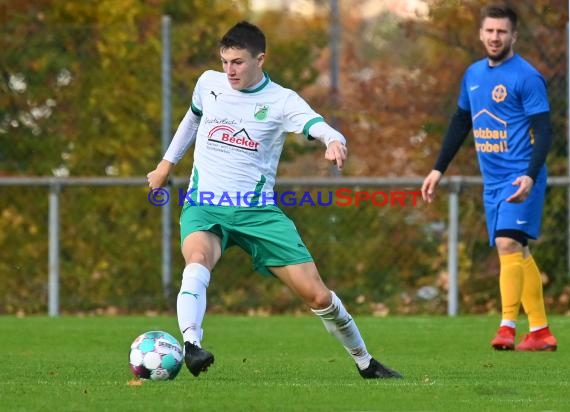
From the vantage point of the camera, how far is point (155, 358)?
702 cm

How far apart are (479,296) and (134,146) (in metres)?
3.62

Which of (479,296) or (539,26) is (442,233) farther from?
(539,26)

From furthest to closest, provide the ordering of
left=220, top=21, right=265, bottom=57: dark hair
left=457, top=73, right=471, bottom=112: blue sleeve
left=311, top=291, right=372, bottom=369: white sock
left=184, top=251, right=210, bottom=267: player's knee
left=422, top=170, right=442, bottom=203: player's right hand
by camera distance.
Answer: left=457, top=73, right=471, bottom=112: blue sleeve, left=422, top=170, right=442, bottom=203: player's right hand, left=220, top=21, right=265, bottom=57: dark hair, left=311, top=291, right=372, bottom=369: white sock, left=184, top=251, right=210, bottom=267: player's knee

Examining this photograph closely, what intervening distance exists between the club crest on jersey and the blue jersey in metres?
2.36

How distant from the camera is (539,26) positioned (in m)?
14.0

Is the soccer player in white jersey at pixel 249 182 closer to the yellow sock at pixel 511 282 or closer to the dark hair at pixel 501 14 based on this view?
the dark hair at pixel 501 14

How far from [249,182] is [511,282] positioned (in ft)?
8.78

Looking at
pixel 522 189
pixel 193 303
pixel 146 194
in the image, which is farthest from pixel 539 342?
pixel 146 194

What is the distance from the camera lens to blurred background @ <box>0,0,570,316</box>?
537 inches

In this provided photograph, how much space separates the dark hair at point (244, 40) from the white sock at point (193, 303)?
118cm

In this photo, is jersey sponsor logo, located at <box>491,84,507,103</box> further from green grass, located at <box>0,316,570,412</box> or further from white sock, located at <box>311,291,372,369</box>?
white sock, located at <box>311,291,372,369</box>

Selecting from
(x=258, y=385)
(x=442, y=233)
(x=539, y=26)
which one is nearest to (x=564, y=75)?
(x=539, y=26)

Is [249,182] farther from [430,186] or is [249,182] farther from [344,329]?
[430,186]

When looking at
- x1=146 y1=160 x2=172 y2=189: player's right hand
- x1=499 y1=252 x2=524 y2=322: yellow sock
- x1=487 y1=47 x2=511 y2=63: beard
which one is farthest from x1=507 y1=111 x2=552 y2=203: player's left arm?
x1=146 y1=160 x2=172 y2=189: player's right hand
